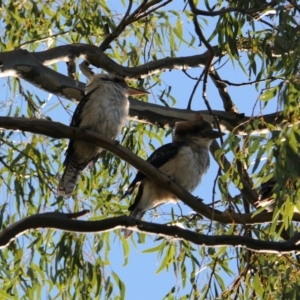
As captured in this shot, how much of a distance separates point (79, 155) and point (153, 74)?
0.81 meters

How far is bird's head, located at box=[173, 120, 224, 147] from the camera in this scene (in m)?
5.64

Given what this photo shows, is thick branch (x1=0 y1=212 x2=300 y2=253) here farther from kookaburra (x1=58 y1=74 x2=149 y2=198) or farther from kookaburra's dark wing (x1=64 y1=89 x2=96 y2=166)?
kookaburra's dark wing (x1=64 y1=89 x2=96 y2=166)

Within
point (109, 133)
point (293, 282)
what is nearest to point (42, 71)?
point (109, 133)

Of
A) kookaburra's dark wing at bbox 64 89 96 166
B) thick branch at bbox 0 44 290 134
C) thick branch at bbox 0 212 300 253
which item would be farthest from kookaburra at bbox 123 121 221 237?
thick branch at bbox 0 212 300 253

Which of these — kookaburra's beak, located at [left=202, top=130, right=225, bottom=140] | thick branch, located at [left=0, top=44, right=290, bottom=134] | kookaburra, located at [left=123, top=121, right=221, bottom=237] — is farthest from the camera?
kookaburra's beak, located at [left=202, top=130, right=225, bottom=140]

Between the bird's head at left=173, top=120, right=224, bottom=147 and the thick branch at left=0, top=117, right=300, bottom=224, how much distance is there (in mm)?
942

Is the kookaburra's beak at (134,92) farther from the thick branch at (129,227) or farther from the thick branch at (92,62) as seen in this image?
the thick branch at (129,227)

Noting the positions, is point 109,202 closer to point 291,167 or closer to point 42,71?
point 42,71

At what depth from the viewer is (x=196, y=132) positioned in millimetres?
5664

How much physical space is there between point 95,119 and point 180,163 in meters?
0.54

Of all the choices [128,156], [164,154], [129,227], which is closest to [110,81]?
[164,154]

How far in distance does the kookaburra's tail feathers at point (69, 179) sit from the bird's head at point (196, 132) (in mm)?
588

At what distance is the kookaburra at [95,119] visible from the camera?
5598 mm

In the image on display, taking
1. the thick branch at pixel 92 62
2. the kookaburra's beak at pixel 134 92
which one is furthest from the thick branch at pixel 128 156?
the kookaburra's beak at pixel 134 92
